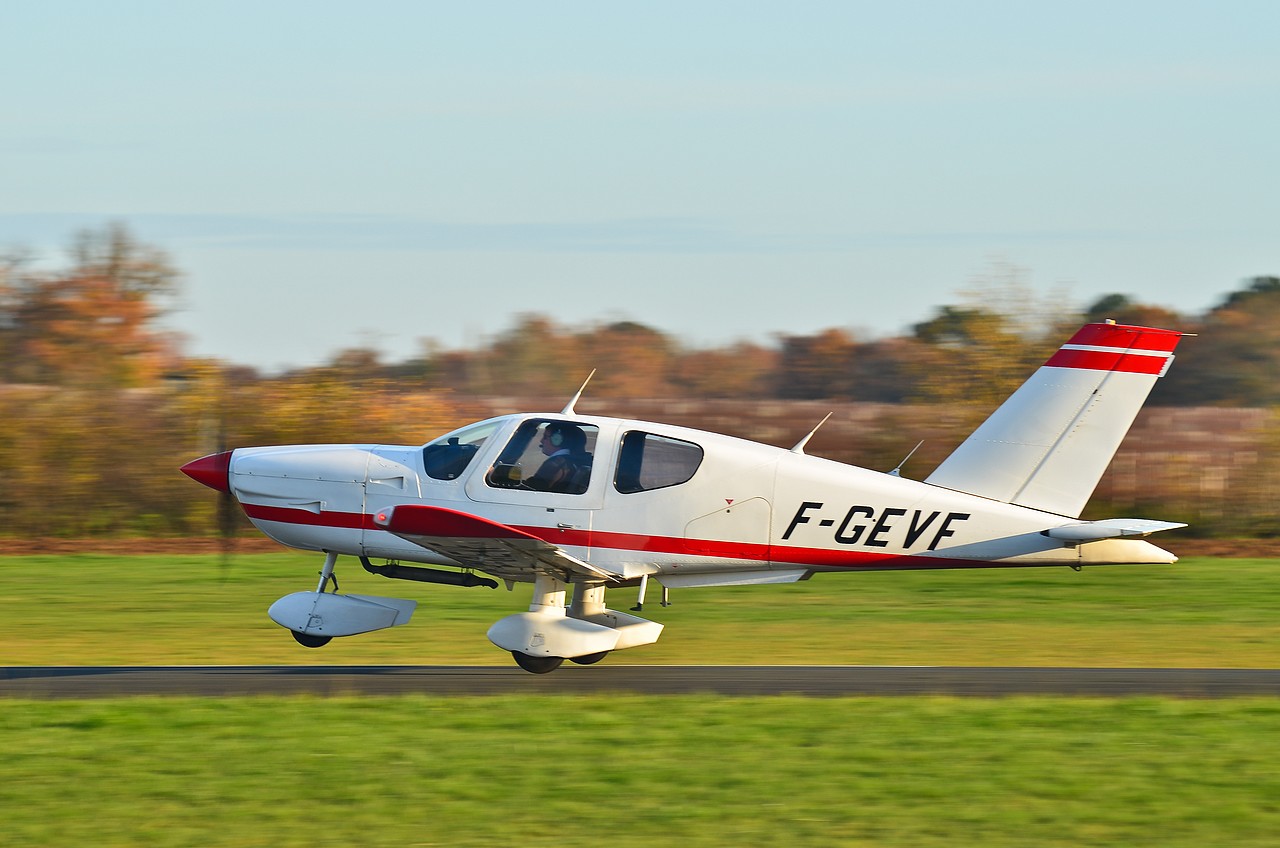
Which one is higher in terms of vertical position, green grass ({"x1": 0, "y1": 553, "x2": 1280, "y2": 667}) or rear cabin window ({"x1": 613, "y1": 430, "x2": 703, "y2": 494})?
rear cabin window ({"x1": 613, "y1": 430, "x2": 703, "y2": 494})

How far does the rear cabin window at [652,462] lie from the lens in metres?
10.8

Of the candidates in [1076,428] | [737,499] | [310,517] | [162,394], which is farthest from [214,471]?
[162,394]

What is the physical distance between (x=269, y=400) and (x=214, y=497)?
1.86m

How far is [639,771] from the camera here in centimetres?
740

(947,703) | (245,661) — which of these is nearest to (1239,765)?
(947,703)

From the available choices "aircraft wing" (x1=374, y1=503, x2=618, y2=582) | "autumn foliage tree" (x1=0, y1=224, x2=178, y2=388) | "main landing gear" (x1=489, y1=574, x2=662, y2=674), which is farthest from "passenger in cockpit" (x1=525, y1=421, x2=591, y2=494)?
"autumn foliage tree" (x1=0, y1=224, x2=178, y2=388)

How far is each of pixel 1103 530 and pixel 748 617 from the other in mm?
5173

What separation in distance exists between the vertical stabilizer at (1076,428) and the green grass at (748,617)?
1643 mm

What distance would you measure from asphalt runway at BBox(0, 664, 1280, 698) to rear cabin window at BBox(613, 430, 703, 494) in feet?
4.76

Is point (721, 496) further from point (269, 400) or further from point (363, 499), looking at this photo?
point (269, 400)

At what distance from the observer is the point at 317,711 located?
29.0 feet

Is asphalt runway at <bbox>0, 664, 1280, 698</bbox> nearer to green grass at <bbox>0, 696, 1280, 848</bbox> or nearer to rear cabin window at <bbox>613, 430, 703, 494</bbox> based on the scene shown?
green grass at <bbox>0, 696, 1280, 848</bbox>

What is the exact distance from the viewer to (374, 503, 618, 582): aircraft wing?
9.84 m

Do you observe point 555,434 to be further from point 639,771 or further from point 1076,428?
point 1076,428
